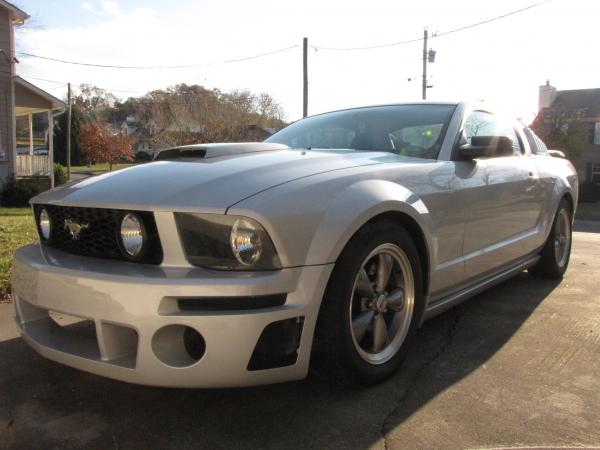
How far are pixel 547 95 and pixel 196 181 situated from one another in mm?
36039

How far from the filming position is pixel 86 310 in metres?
2.19

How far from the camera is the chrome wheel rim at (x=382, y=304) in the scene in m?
2.63

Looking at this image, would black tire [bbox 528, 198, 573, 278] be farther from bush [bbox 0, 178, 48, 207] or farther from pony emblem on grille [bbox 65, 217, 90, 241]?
bush [bbox 0, 178, 48, 207]

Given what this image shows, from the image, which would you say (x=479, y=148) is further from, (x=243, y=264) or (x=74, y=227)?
(x=74, y=227)

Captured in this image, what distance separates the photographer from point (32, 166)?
62.4 feet

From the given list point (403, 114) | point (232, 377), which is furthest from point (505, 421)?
point (403, 114)

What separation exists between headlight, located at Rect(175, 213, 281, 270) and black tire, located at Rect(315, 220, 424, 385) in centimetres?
33

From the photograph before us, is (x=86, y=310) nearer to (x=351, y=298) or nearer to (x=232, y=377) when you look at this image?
(x=232, y=377)

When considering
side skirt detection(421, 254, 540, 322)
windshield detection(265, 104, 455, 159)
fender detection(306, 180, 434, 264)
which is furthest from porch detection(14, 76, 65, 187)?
fender detection(306, 180, 434, 264)

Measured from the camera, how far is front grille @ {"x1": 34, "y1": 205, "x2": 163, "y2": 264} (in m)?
2.25

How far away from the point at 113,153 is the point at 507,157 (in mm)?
43233

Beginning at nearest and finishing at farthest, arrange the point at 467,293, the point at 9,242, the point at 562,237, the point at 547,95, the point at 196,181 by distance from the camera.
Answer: the point at 196,181 < the point at 467,293 < the point at 562,237 < the point at 9,242 < the point at 547,95

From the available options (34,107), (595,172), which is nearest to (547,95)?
(595,172)

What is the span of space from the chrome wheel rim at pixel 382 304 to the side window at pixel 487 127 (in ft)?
4.32
